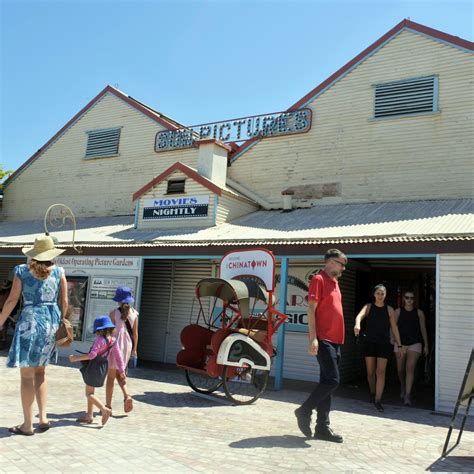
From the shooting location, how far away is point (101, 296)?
12.0 meters

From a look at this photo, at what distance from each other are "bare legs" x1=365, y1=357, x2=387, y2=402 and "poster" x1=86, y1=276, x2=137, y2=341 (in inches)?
240

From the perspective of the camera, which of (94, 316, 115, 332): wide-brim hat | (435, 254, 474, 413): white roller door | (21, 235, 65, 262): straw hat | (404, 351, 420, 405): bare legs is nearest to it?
(21, 235, 65, 262): straw hat

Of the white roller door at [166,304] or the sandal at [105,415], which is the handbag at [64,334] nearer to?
the sandal at [105,415]

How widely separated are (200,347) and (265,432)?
257cm

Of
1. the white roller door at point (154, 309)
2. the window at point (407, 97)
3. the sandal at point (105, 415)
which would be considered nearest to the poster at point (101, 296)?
the white roller door at point (154, 309)

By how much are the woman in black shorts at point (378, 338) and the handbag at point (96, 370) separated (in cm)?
418

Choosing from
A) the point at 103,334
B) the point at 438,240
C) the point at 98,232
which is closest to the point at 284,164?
the point at 98,232

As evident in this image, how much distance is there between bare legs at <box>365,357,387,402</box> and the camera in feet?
25.9

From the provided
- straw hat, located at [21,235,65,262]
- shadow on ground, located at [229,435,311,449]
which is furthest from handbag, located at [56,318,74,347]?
shadow on ground, located at [229,435,311,449]

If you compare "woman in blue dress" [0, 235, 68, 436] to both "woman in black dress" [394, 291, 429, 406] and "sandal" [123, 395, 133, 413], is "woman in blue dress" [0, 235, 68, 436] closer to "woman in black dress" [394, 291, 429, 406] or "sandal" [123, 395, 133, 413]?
"sandal" [123, 395, 133, 413]

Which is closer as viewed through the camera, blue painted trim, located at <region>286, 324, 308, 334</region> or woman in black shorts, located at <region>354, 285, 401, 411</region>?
woman in black shorts, located at <region>354, 285, 401, 411</region>

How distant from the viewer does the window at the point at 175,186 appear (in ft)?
46.0

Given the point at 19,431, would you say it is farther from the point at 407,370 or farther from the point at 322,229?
the point at 322,229

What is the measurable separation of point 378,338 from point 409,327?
0.99 meters
